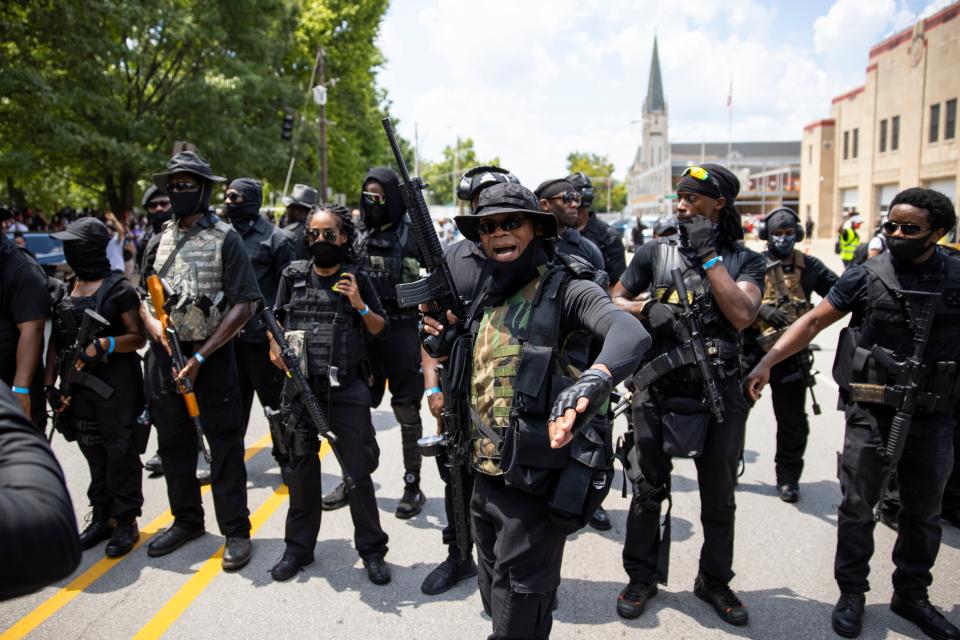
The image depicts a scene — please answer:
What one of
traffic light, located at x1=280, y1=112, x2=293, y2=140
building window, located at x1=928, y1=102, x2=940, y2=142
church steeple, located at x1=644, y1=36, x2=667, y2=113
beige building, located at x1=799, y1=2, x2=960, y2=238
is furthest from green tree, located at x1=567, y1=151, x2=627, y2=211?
traffic light, located at x1=280, y1=112, x2=293, y2=140

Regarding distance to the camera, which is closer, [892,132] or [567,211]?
[567,211]

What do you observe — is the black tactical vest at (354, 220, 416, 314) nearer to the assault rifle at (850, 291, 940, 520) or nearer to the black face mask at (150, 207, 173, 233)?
the black face mask at (150, 207, 173, 233)

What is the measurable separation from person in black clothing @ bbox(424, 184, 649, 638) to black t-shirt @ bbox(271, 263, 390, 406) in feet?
4.69

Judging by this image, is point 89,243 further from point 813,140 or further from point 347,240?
point 813,140

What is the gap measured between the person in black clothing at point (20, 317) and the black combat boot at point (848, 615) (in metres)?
4.42

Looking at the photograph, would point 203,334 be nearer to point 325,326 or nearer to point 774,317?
point 325,326

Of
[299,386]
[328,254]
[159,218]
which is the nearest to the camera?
[299,386]

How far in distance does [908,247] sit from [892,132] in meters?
43.7

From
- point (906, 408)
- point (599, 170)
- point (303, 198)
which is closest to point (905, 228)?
point (906, 408)

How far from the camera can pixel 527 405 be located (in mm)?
2436

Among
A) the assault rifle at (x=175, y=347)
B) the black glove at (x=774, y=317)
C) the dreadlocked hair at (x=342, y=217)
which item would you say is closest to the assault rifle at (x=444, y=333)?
the dreadlocked hair at (x=342, y=217)

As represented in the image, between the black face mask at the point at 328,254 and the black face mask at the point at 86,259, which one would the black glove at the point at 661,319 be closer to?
the black face mask at the point at 328,254

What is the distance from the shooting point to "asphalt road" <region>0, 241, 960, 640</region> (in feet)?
11.1

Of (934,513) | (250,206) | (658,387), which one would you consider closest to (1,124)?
(250,206)
